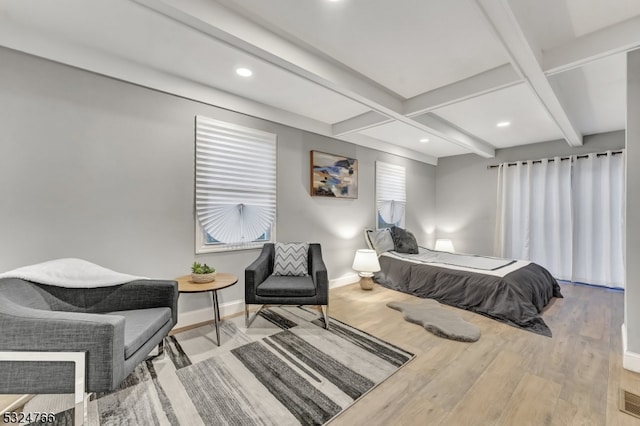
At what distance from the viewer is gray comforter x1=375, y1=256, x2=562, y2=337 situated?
2.69 metres

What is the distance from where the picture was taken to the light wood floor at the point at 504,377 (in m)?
1.48

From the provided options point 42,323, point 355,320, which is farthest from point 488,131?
point 42,323

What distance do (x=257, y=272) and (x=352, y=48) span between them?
209 centimetres

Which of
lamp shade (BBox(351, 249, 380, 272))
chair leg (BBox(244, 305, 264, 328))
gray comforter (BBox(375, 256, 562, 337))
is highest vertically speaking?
lamp shade (BBox(351, 249, 380, 272))

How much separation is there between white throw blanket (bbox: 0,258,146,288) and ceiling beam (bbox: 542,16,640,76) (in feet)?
11.7

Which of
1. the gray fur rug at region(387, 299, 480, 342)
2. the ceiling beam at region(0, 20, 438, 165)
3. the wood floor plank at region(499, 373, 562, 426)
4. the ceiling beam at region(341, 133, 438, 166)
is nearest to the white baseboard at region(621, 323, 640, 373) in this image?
the wood floor plank at region(499, 373, 562, 426)

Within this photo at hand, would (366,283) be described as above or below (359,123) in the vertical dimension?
below

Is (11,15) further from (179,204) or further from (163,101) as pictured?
(179,204)

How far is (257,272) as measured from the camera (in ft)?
8.16

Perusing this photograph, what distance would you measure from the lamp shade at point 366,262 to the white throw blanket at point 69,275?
107 inches

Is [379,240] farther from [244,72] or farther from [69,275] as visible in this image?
[69,275]

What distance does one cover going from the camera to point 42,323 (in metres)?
1.22

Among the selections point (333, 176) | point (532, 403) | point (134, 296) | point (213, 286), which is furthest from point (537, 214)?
point (134, 296)

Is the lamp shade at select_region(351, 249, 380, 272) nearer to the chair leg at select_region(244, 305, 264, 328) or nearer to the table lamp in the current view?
the table lamp
